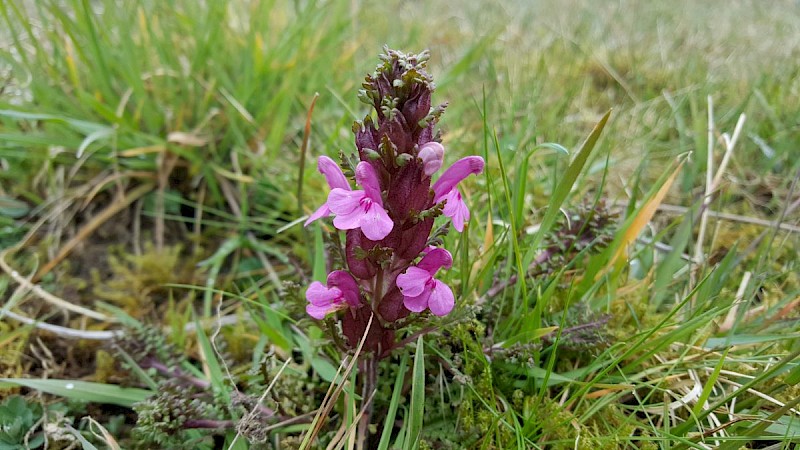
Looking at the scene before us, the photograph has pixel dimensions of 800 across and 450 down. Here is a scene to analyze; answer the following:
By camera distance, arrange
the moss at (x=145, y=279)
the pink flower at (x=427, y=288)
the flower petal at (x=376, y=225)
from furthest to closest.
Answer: the moss at (x=145, y=279), the pink flower at (x=427, y=288), the flower petal at (x=376, y=225)

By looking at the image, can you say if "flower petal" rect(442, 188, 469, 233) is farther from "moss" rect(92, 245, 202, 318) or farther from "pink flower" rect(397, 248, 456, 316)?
"moss" rect(92, 245, 202, 318)

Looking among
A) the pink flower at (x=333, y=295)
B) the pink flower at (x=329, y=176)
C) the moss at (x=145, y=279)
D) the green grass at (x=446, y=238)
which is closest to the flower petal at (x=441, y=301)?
the green grass at (x=446, y=238)

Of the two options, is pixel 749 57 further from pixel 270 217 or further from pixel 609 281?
pixel 270 217

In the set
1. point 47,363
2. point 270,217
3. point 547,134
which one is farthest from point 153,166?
point 547,134

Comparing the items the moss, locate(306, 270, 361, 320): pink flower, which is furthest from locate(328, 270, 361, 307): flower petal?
the moss

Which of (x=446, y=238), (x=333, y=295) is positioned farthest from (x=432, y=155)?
(x=446, y=238)

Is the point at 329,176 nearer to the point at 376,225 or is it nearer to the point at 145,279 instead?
the point at 376,225

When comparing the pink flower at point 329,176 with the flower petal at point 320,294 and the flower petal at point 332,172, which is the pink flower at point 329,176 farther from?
the flower petal at point 320,294
